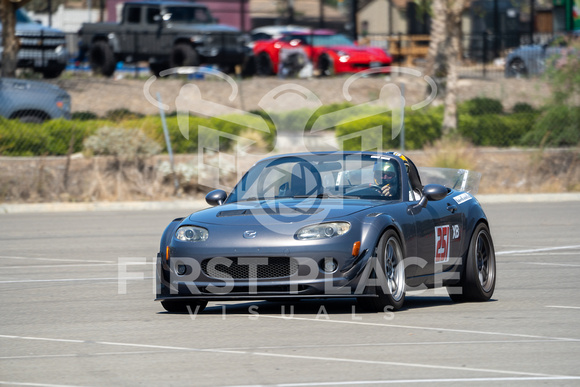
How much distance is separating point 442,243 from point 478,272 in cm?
58

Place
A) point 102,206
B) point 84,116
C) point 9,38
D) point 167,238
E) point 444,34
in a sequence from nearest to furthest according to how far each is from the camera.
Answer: point 167,238 → point 102,206 → point 84,116 → point 9,38 → point 444,34

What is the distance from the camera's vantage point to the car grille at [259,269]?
8188mm

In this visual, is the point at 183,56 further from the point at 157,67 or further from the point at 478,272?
the point at 478,272

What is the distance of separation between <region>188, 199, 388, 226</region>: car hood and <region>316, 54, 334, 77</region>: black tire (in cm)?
2796

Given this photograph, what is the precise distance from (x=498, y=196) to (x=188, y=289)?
15.2 meters

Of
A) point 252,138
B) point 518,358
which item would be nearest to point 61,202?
point 252,138

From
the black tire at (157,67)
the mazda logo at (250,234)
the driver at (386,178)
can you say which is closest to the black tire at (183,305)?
the mazda logo at (250,234)

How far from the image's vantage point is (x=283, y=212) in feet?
28.4

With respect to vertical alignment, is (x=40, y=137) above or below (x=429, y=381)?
below

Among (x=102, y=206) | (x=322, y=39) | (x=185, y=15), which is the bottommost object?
(x=102, y=206)

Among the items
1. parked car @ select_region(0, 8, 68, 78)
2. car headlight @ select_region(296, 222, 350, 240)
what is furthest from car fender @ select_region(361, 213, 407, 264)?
parked car @ select_region(0, 8, 68, 78)

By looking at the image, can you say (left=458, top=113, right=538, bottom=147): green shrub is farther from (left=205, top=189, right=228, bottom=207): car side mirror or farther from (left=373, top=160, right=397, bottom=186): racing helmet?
(left=205, top=189, right=228, bottom=207): car side mirror

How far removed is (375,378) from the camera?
19.8 ft

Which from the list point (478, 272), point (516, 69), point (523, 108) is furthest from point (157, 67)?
point (478, 272)
